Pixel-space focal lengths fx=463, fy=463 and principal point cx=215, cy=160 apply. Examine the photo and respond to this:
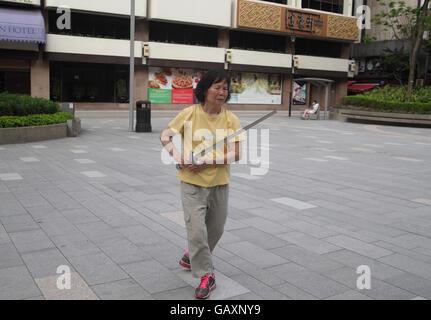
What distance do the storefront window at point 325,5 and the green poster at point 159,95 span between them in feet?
44.7

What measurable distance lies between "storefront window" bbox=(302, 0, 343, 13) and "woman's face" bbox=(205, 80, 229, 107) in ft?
117

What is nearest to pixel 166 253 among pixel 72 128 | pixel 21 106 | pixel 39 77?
pixel 21 106

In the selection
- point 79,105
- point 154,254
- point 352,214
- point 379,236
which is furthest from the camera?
point 79,105

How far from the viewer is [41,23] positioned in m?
25.3

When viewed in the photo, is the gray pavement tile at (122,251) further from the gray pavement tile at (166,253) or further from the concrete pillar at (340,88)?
the concrete pillar at (340,88)

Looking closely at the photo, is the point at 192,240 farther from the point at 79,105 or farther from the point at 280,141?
the point at 79,105

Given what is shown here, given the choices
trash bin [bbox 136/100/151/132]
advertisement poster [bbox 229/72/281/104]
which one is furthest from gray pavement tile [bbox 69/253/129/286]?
advertisement poster [bbox 229/72/281/104]

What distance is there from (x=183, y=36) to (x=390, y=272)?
96.6 feet

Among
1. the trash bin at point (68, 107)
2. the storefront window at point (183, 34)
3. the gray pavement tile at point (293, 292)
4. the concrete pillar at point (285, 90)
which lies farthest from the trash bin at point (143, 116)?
the concrete pillar at point (285, 90)

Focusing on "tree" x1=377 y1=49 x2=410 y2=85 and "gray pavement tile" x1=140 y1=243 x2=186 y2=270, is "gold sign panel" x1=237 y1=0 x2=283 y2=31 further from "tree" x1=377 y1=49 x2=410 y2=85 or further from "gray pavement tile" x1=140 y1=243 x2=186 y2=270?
"gray pavement tile" x1=140 y1=243 x2=186 y2=270

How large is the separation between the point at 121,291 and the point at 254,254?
58.0 inches

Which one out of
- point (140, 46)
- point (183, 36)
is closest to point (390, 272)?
point (140, 46)

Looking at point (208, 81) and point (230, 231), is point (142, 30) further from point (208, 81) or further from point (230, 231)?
point (208, 81)

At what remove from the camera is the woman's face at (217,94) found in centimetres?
351
